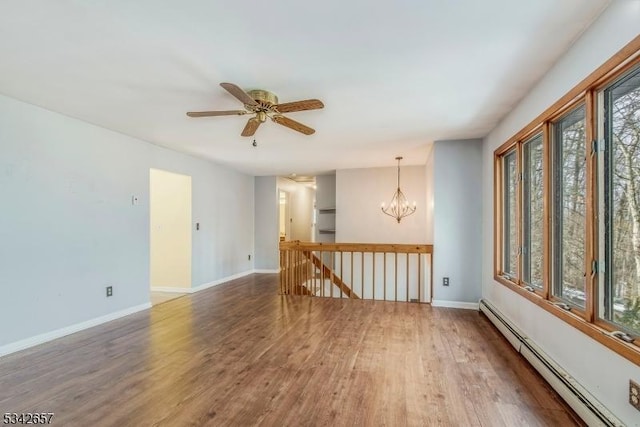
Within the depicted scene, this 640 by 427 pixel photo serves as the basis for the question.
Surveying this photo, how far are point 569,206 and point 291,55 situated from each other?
7.55 ft

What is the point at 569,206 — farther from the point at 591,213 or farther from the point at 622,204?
the point at 622,204

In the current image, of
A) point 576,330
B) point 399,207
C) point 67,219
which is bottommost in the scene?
point 576,330

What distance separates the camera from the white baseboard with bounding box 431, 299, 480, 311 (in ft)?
15.1

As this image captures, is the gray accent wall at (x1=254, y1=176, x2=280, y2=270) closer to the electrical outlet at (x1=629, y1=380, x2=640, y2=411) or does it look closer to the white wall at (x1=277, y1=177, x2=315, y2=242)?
the white wall at (x1=277, y1=177, x2=315, y2=242)

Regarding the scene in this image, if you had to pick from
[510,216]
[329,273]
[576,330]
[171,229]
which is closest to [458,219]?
[510,216]

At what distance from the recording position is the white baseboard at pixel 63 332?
3.04 metres

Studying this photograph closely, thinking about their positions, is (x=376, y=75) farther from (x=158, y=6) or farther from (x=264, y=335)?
(x=264, y=335)

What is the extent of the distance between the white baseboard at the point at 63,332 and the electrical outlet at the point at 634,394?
467 centimetres

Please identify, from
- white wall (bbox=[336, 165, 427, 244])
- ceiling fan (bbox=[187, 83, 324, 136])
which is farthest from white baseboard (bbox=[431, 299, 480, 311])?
ceiling fan (bbox=[187, 83, 324, 136])

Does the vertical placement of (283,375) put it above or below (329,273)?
below

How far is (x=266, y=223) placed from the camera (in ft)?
26.0

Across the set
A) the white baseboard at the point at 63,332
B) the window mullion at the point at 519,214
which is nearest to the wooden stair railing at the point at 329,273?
the white baseboard at the point at 63,332

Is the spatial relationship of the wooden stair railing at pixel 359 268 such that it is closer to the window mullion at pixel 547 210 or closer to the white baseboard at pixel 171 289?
the white baseboard at pixel 171 289

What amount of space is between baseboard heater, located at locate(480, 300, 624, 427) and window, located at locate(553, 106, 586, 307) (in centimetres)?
50
